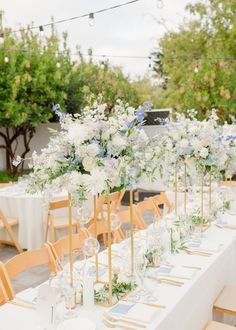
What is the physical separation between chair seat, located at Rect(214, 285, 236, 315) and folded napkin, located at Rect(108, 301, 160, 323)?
3.10 ft

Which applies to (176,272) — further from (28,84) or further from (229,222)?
(28,84)

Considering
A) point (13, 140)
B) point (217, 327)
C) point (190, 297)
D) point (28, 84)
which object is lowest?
point (217, 327)

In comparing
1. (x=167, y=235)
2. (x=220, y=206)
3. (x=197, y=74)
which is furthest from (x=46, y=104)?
(x=167, y=235)

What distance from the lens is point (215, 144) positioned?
146 inches

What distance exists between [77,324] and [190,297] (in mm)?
821

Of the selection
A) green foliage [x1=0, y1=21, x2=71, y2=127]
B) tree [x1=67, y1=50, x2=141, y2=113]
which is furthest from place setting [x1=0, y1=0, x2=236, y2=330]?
tree [x1=67, y1=50, x2=141, y2=113]

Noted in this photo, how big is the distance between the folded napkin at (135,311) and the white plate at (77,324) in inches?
7.5

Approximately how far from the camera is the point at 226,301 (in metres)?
3.13

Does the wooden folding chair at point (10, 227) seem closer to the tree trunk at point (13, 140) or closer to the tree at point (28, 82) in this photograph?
the tree at point (28, 82)

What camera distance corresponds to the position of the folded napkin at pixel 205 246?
3.29 m

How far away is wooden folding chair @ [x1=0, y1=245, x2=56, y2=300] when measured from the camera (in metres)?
2.66

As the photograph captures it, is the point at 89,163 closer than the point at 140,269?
Yes

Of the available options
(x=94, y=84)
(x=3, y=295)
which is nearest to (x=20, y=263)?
(x=3, y=295)

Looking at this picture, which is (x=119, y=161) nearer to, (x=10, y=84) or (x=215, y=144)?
(x=215, y=144)
